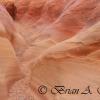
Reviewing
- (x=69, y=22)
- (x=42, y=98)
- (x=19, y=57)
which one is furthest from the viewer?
(x=69, y=22)

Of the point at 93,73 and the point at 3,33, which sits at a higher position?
the point at 3,33

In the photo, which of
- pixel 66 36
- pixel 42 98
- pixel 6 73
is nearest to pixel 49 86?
pixel 42 98

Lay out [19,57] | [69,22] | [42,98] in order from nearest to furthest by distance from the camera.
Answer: [42,98]
[19,57]
[69,22]

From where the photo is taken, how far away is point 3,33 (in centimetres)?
103

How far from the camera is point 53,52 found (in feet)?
3.09

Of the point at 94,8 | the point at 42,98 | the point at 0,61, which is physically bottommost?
the point at 42,98

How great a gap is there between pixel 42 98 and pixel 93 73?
211mm

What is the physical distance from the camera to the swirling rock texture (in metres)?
0.83

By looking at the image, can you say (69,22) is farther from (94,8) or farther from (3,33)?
(3,33)

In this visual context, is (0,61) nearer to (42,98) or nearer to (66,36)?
(42,98)

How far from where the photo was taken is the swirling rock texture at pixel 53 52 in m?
0.83

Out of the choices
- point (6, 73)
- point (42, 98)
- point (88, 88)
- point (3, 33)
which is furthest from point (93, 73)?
point (3, 33)

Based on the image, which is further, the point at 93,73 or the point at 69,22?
the point at 69,22

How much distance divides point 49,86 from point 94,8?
47 centimetres
